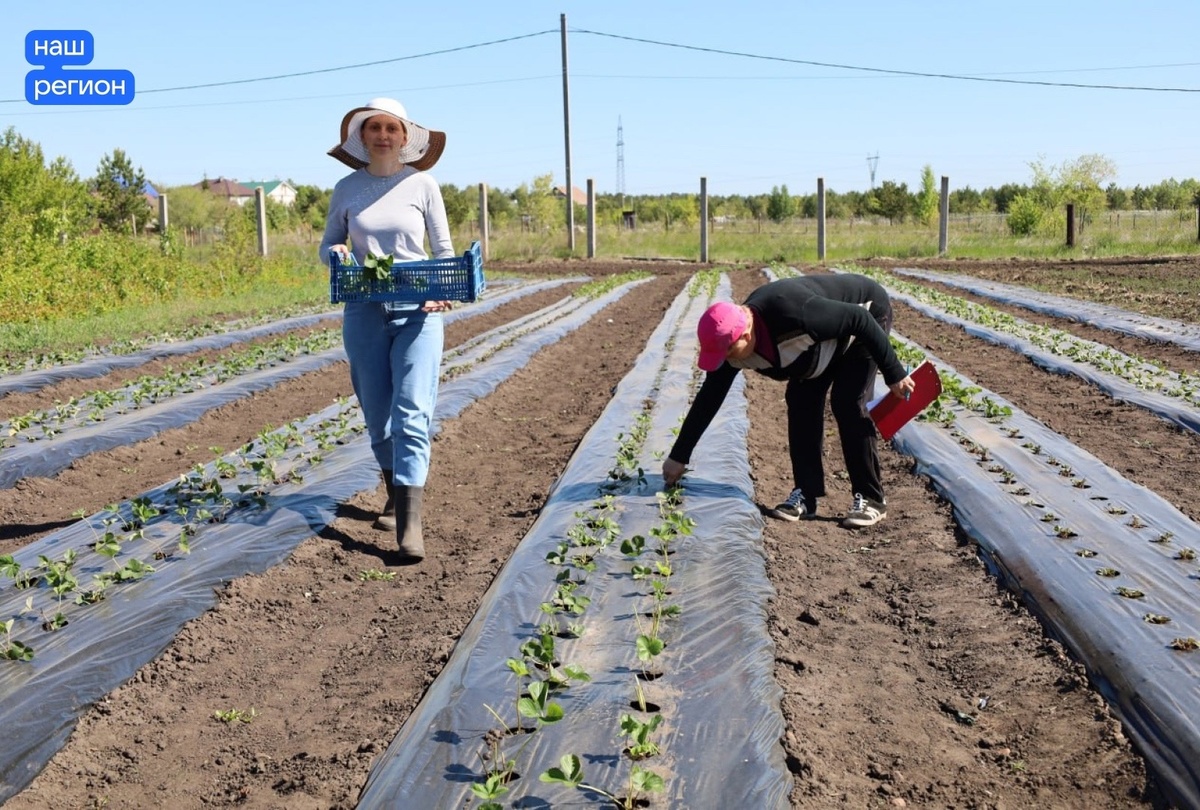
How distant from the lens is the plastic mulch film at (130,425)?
634 centimetres

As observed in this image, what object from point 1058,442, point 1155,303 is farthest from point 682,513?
point 1155,303

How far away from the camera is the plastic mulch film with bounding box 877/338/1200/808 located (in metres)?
2.92

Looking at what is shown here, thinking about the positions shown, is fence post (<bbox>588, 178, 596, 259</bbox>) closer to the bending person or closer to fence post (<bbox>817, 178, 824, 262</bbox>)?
fence post (<bbox>817, 178, 824, 262</bbox>)

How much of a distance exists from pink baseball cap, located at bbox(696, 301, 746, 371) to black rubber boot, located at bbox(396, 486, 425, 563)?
1.31 metres

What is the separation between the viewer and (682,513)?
4676 mm

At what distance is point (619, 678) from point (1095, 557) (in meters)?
2.10

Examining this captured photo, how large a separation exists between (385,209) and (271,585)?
158 cm

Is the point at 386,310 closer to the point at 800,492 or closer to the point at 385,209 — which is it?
the point at 385,209

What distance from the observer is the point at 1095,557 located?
4113 millimetres

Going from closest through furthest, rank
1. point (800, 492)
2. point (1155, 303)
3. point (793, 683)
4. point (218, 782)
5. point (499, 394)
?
point (218, 782) < point (793, 683) < point (800, 492) < point (499, 394) < point (1155, 303)

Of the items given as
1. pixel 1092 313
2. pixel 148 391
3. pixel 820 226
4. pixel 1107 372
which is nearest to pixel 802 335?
pixel 1107 372

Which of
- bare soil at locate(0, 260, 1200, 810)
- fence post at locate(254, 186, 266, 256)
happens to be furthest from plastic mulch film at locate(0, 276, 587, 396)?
fence post at locate(254, 186, 266, 256)

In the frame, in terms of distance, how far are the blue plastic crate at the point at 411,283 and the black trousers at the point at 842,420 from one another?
158cm

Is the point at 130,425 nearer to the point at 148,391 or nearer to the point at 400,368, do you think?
the point at 148,391
